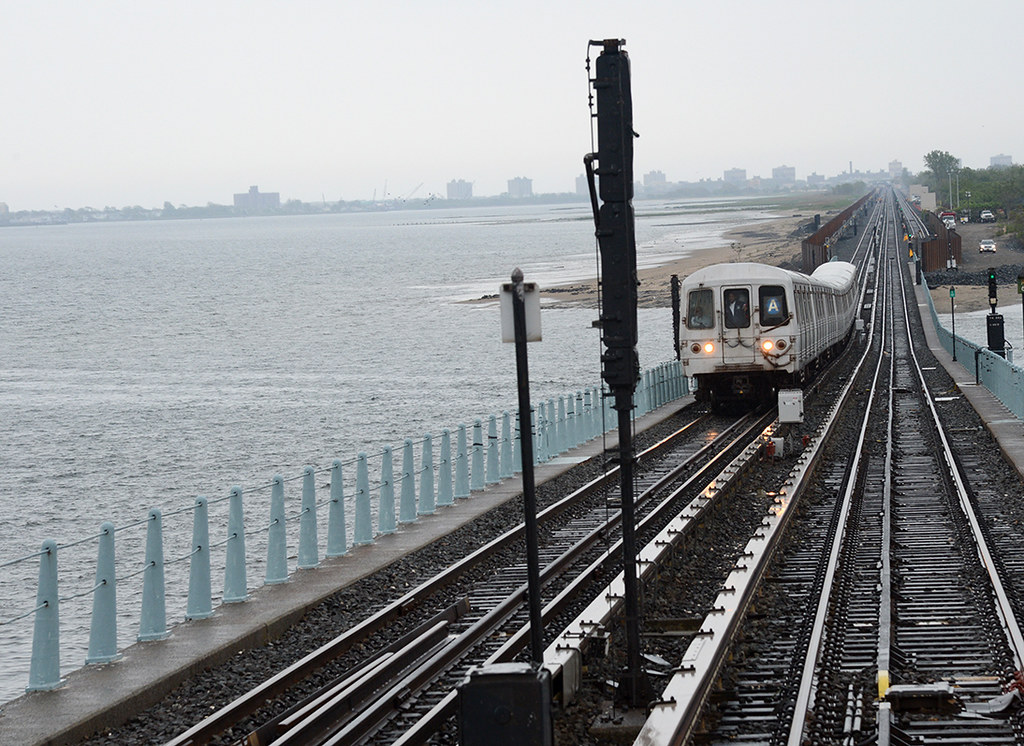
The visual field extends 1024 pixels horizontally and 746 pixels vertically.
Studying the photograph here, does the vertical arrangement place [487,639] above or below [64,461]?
above

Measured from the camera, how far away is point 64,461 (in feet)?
122

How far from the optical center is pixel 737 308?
29.9 meters

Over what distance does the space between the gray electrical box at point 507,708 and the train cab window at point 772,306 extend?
2286 centimetres

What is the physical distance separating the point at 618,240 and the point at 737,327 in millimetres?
21407

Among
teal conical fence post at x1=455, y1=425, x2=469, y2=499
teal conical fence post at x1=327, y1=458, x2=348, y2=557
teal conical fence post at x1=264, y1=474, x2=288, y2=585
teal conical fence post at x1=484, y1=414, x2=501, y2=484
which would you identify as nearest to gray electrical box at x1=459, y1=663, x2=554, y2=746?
teal conical fence post at x1=264, y1=474, x2=288, y2=585

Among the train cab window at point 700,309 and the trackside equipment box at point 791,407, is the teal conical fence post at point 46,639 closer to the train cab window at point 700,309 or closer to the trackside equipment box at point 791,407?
the trackside equipment box at point 791,407

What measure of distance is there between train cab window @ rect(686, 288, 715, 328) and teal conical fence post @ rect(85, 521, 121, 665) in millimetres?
→ 20662

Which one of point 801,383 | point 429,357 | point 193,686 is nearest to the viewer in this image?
point 193,686

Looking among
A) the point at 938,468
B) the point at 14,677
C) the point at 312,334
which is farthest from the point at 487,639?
the point at 312,334

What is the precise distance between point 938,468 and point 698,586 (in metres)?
9.66

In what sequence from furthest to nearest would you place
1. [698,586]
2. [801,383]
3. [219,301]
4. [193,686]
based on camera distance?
[219,301] < [801,383] < [698,586] < [193,686]

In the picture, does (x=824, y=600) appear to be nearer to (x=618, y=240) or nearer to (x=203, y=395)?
(x=618, y=240)

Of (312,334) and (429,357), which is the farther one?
(312,334)

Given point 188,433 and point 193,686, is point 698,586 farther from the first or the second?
point 188,433
